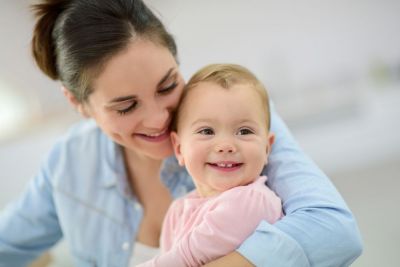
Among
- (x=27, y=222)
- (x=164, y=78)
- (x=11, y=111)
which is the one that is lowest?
(x=11, y=111)

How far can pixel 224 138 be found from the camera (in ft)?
3.67

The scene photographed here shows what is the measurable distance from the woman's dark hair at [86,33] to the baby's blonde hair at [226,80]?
0.13m

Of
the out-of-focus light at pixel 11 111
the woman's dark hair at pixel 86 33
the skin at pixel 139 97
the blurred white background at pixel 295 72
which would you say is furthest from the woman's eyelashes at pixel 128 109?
the out-of-focus light at pixel 11 111

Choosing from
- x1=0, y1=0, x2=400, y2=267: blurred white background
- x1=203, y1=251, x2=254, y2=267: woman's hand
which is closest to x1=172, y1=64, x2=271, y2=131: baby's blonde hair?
x1=203, y1=251, x2=254, y2=267: woman's hand

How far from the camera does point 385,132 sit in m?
2.67

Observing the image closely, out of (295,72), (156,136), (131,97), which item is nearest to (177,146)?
(156,136)

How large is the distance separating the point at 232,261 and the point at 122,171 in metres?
0.66

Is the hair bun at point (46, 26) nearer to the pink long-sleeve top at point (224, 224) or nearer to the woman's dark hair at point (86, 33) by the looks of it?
the woman's dark hair at point (86, 33)

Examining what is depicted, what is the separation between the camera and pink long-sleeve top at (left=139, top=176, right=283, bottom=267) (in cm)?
103

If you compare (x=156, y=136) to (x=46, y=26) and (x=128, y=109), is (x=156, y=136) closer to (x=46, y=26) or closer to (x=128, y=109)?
(x=128, y=109)

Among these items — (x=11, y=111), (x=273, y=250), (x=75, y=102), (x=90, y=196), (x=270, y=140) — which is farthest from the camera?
(x=11, y=111)

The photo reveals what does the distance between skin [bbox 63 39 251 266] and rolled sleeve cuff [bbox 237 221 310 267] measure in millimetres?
428

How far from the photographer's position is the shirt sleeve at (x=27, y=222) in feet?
5.24

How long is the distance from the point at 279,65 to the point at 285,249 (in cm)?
217
